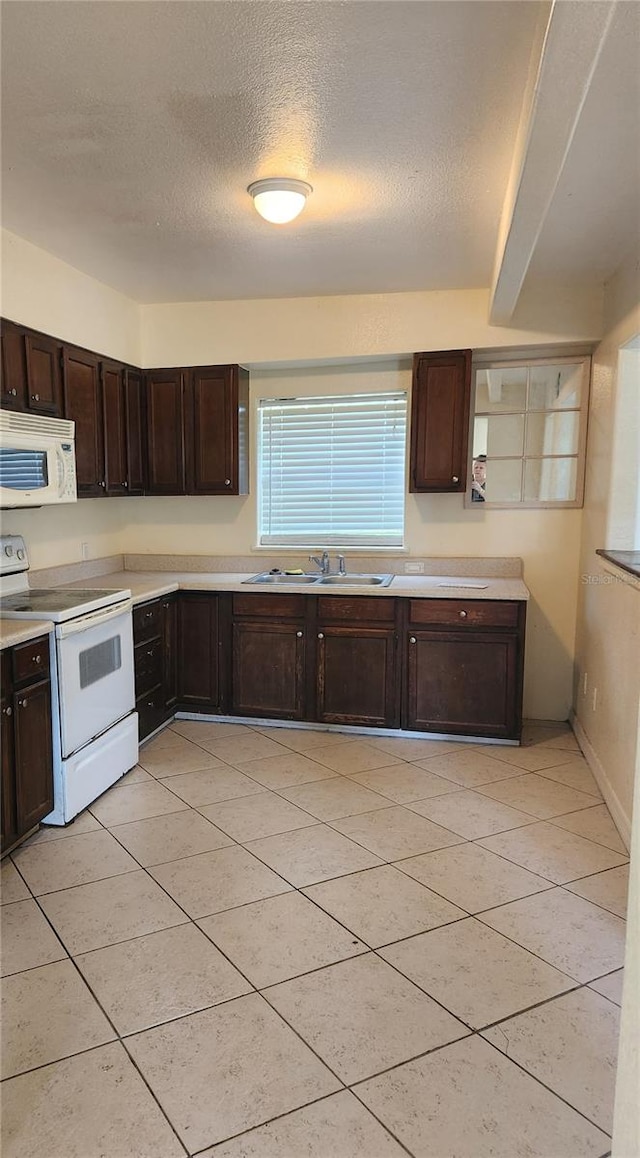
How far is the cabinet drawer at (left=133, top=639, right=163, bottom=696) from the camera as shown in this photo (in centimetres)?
370

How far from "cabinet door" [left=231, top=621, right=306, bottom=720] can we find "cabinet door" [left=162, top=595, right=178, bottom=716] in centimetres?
37

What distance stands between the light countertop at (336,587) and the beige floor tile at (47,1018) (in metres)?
1.91

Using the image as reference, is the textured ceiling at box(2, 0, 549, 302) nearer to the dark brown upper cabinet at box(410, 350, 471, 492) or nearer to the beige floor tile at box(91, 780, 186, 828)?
the dark brown upper cabinet at box(410, 350, 471, 492)

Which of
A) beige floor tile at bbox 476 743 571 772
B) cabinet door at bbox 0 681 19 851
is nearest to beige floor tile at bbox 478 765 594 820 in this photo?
beige floor tile at bbox 476 743 571 772

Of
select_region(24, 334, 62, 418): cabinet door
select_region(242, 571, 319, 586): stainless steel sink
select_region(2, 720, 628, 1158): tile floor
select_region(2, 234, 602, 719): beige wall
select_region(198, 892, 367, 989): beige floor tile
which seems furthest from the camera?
select_region(242, 571, 319, 586): stainless steel sink

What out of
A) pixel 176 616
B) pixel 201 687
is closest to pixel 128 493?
pixel 176 616

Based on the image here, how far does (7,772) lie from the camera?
255 cm

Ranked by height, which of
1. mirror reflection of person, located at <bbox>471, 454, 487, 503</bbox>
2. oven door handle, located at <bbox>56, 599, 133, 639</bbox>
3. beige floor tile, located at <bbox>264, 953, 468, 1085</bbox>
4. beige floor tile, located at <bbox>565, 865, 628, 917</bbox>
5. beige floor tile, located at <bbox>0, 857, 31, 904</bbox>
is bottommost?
beige floor tile, located at <bbox>0, 857, 31, 904</bbox>

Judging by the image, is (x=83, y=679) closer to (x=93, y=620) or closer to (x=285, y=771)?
(x=93, y=620)

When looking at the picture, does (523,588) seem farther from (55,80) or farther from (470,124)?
(55,80)

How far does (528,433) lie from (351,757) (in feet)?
7.09

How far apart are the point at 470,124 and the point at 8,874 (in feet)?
9.91

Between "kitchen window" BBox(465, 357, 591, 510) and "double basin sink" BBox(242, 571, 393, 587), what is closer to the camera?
"kitchen window" BBox(465, 357, 591, 510)

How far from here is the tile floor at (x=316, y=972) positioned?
1.55m
